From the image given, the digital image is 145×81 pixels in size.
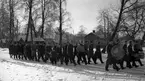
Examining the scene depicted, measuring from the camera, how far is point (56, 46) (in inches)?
590

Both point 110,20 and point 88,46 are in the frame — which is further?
point 110,20

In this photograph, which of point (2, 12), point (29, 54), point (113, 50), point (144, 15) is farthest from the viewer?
point (2, 12)

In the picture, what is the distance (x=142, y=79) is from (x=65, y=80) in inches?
145

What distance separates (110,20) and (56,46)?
62.6 feet

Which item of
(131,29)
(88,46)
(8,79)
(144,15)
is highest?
(144,15)

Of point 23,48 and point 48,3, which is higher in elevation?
point 48,3

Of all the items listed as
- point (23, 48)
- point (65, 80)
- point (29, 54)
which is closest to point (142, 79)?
point (65, 80)

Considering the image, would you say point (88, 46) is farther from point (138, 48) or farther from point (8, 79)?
point (8, 79)

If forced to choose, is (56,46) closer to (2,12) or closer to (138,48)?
(138,48)

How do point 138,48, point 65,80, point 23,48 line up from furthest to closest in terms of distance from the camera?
point 23,48
point 138,48
point 65,80

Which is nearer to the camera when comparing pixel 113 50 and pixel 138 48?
pixel 113 50

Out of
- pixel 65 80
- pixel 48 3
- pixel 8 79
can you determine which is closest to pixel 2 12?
pixel 48 3

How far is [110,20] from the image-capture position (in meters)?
31.9

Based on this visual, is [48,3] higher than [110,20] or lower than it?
higher
